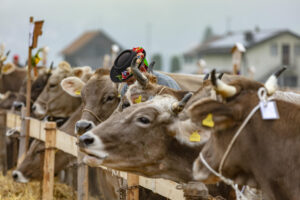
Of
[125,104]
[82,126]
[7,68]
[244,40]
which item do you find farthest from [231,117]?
[244,40]

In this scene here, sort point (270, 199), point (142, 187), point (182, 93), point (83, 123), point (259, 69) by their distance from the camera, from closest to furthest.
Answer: point (270, 199), point (182, 93), point (142, 187), point (83, 123), point (259, 69)

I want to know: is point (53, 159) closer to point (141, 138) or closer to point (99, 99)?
point (99, 99)

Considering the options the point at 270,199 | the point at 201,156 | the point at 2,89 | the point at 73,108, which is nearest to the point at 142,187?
the point at 201,156

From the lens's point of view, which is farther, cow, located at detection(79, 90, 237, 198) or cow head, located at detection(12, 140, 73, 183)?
cow head, located at detection(12, 140, 73, 183)

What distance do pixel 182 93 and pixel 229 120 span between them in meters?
1.48

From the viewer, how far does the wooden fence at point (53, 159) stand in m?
4.14

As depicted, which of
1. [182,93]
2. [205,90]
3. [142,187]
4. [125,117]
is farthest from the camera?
[142,187]

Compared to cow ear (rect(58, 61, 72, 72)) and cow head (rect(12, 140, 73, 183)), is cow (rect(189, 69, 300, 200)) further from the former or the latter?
cow ear (rect(58, 61, 72, 72))

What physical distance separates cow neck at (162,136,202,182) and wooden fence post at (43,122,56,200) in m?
2.39

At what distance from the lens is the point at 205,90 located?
13.4ft

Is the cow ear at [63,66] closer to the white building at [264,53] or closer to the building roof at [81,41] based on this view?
the white building at [264,53]

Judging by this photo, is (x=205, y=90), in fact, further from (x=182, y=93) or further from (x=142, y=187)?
(x=142, y=187)

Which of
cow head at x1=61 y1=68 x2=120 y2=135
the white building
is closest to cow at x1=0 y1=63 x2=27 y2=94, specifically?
cow head at x1=61 y1=68 x2=120 y2=135

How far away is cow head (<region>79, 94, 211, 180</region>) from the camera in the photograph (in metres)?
3.68
